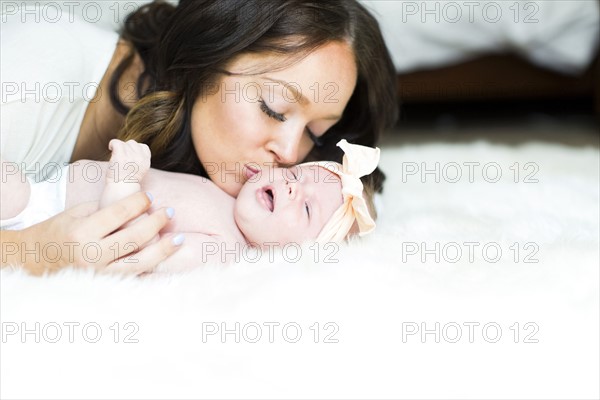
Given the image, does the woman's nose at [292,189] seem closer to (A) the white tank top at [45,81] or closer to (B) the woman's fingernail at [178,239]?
(B) the woman's fingernail at [178,239]

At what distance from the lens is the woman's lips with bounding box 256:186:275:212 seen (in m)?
1.09

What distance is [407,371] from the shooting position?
688 millimetres

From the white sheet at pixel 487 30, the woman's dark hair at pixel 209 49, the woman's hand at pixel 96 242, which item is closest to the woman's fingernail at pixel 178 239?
the woman's hand at pixel 96 242

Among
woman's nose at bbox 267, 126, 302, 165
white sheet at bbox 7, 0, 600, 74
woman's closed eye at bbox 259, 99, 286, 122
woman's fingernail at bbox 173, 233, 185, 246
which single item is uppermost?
woman's closed eye at bbox 259, 99, 286, 122

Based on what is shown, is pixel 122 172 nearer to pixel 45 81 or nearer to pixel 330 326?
pixel 45 81

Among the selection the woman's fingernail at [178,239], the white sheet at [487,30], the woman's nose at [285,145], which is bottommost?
the white sheet at [487,30]

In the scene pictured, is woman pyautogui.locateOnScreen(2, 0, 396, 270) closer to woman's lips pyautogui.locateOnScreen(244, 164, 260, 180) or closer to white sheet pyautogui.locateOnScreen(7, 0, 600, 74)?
woman's lips pyautogui.locateOnScreen(244, 164, 260, 180)

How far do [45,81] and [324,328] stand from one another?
2.40 feet

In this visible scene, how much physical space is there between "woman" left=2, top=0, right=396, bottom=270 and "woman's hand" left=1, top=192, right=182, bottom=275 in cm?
28

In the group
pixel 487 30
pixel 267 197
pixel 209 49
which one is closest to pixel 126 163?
pixel 267 197

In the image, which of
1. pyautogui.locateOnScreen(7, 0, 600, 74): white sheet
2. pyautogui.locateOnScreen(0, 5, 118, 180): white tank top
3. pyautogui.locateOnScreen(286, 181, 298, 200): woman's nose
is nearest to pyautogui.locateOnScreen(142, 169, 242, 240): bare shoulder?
pyautogui.locateOnScreen(286, 181, 298, 200): woman's nose

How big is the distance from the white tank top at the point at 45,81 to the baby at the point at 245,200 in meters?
0.12

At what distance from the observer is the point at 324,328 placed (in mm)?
740

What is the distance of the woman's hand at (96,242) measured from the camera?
2.96 ft
